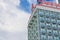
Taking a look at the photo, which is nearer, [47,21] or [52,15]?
[47,21]

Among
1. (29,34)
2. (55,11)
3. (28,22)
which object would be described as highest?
(55,11)

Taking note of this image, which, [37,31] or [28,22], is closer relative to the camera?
[37,31]

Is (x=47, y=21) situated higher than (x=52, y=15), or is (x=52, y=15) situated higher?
(x=52, y=15)

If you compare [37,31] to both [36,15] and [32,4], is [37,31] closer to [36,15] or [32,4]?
[36,15]

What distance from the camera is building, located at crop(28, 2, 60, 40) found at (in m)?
93.5

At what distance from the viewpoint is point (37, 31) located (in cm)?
9650

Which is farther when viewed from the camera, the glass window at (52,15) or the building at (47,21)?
the glass window at (52,15)

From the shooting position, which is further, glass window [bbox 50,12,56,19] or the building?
glass window [bbox 50,12,56,19]

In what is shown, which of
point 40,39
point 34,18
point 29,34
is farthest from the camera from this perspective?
point 29,34

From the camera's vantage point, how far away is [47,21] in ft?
313

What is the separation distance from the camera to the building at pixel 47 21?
93.5 m

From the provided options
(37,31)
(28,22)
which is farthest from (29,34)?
(37,31)

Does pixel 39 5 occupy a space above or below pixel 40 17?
above

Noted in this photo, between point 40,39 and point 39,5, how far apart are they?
1907 centimetres
